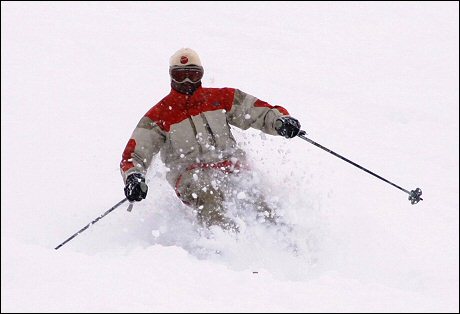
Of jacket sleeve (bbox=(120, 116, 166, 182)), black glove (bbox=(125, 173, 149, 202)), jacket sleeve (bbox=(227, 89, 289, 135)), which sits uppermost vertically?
jacket sleeve (bbox=(227, 89, 289, 135))

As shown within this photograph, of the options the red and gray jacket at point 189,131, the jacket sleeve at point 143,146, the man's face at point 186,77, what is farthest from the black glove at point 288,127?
the jacket sleeve at point 143,146

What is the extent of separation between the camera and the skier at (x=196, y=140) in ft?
15.5

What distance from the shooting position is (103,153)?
6.65m

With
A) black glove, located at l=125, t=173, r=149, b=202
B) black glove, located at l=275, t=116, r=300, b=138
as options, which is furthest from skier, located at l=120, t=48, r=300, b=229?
black glove, located at l=125, t=173, r=149, b=202

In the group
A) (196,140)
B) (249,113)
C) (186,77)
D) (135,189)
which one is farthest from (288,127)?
(135,189)

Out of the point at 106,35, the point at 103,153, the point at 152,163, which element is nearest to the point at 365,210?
the point at 152,163

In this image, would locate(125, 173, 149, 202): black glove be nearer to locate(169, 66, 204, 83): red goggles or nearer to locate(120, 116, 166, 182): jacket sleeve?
locate(120, 116, 166, 182): jacket sleeve

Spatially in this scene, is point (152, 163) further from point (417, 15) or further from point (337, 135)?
point (417, 15)

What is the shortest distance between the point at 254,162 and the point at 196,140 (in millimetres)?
654

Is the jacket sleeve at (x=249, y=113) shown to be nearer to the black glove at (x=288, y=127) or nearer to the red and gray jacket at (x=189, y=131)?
the red and gray jacket at (x=189, y=131)

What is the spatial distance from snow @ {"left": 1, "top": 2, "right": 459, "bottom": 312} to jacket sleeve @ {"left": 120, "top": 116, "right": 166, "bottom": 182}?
34 cm

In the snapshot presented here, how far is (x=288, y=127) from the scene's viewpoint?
4766mm

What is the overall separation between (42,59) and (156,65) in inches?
70.9

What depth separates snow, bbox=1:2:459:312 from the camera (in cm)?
291
